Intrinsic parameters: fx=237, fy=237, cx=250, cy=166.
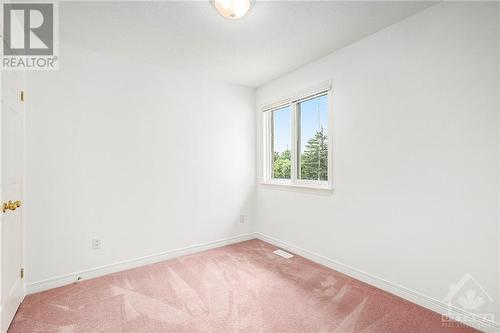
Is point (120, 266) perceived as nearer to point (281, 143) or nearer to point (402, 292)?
point (281, 143)

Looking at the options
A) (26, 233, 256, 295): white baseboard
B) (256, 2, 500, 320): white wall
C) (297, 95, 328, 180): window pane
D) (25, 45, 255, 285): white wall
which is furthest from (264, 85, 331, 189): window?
(26, 233, 256, 295): white baseboard

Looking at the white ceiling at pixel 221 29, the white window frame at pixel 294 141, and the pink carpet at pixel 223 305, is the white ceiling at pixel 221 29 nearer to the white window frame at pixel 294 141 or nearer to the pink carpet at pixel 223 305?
the white window frame at pixel 294 141

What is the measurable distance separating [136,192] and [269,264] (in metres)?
1.87

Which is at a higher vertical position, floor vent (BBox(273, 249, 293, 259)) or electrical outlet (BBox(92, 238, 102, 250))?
electrical outlet (BBox(92, 238, 102, 250))

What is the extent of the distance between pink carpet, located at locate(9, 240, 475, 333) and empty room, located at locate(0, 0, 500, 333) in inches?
0.7

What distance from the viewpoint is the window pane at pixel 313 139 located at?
9.87 ft

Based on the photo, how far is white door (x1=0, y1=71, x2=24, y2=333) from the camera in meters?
1.71

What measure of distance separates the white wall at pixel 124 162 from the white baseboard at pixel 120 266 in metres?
0.06

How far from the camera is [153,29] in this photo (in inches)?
89.9

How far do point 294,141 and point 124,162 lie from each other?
2.24 metres

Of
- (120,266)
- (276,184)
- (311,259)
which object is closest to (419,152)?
(311,259)

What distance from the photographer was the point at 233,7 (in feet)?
6.18

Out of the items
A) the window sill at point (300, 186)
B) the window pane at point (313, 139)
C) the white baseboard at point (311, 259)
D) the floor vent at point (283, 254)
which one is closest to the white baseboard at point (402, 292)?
the white baseboard at point (311, 259)

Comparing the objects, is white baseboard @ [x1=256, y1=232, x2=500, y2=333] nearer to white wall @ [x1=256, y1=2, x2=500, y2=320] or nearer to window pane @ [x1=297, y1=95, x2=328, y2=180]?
white wall @ [x1=256, y1=2, x2=500, y2=320]
